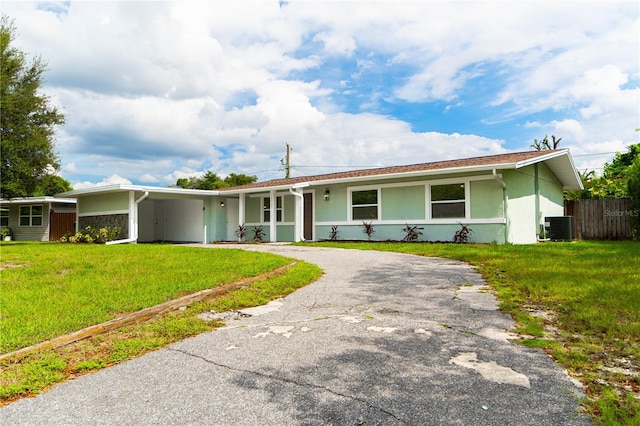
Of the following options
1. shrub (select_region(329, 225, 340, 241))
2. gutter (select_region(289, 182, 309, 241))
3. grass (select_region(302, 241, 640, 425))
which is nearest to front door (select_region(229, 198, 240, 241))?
gutter (select_region(289, 182, 309, 241))

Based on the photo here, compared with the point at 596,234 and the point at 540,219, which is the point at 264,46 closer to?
the point at 540,219

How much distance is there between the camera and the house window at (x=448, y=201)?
1361cm

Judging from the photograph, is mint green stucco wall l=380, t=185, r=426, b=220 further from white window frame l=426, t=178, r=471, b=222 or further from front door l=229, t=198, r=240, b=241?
front door l=229, t=198, r=240, b=241

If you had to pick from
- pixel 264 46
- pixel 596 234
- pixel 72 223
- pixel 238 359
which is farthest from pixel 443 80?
pixel 72 223

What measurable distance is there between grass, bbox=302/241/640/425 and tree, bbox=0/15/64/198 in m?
17.2

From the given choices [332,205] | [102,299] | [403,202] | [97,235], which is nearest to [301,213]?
[332,205]

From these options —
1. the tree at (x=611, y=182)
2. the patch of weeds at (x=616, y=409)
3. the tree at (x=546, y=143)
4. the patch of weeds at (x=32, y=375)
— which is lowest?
the patch of weeds at (x=32, y=375)

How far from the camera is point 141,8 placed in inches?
340

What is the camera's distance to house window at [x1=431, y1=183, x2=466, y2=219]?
536 inches

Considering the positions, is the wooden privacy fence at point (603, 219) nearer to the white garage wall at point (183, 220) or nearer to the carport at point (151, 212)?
the carport at point (151, 212)

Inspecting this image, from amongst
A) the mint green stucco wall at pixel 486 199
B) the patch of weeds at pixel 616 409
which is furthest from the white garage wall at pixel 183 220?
the patch of weeds at pixel 616 409

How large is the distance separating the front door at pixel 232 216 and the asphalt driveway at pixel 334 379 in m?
15.4

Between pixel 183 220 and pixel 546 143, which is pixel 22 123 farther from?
pixel 546 143

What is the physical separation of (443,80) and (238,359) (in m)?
13.0
